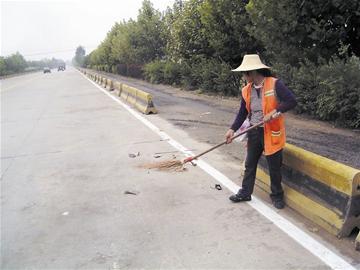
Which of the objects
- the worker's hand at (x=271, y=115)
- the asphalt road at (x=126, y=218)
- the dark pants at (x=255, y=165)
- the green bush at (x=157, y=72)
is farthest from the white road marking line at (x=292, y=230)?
the green bush at (x=157, y=72)

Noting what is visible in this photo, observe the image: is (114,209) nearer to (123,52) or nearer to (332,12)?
(332,12)

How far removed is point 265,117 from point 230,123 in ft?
19.7

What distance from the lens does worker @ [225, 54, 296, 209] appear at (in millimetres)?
4469

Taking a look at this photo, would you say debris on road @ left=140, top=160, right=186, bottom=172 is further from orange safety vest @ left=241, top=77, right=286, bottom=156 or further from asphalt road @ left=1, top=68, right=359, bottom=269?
orange safety vest @ left=241, top=77, right=286, bottom=156

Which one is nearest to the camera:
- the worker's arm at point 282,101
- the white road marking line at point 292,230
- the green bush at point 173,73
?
the white road marking line at point 292,230

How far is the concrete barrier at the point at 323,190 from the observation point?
3.77 meters

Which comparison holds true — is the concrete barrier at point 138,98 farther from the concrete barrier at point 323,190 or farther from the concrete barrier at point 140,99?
the concrete barrier at point 323,190

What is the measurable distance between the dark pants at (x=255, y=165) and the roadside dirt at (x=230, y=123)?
2009 mm

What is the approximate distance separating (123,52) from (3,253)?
4064cm

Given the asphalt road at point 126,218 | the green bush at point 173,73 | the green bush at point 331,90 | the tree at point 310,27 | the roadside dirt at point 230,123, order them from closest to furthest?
1. the asphalt road at point 126,218
2. the roadside dirt at point 230,123
3. the green bush at point 331,90
4. the tree at point 310,27
5. the green bush at point 173,73

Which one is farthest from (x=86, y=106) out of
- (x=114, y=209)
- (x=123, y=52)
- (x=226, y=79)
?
(x=123, y=52)

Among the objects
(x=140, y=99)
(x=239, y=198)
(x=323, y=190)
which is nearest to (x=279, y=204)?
(x=239, y=198)

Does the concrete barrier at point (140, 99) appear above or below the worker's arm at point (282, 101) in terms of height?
below

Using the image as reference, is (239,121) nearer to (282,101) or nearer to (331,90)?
(282,101)
